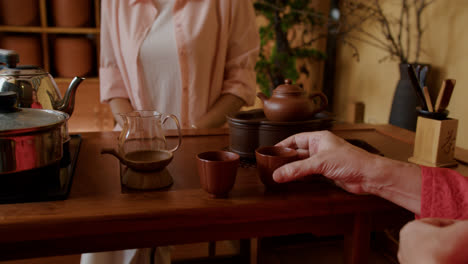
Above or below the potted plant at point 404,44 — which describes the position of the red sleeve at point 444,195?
below

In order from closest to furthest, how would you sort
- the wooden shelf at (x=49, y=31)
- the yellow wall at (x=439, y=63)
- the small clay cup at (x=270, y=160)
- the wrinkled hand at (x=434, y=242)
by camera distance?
the wrinkled hand at (x=434, y=242)
the small clay cup at (x=270, y=160)
the yellow wall at (x=439, y=63)
the wooden shelf at (x=49, y=31)

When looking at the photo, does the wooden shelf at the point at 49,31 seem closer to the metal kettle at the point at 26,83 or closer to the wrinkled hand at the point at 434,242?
the metal kettle at the point at 26,83

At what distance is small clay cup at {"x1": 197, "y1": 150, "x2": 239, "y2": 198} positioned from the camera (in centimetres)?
77

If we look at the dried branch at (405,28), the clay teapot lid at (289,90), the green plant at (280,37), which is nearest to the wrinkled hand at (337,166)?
the clay teapot lid at (289,90)

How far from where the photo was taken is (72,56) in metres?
2.90

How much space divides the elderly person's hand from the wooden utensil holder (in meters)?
0.25

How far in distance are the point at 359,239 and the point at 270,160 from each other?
11.4 inches

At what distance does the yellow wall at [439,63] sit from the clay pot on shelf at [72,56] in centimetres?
233

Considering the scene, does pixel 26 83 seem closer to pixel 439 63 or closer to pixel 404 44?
pixel 439 63

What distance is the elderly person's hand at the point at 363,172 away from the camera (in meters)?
0.82

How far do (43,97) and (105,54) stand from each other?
33.8 inches

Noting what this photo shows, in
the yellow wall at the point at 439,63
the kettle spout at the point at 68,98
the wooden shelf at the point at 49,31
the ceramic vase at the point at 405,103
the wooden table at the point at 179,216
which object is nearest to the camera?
the wooden table at the point at 179,216

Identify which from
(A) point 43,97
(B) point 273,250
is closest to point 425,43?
(B) point 273,250

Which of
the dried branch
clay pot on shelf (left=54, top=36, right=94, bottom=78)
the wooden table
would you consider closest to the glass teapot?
the wooden table
